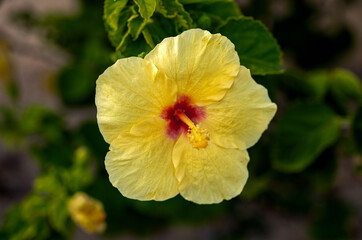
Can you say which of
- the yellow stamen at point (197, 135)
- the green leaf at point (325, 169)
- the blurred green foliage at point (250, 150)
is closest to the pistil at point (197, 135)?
the yellow stamen at point (197, 135)

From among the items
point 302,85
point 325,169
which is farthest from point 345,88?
point 325,169

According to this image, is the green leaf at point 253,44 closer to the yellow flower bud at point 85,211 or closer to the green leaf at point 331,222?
the yellow flower bud at point 85,211

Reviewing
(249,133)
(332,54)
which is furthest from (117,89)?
(332,54)

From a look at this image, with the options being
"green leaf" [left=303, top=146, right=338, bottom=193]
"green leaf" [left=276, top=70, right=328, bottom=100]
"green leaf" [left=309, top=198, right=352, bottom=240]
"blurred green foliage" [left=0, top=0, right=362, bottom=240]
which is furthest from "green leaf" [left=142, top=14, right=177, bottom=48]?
"green leaf" [left=309, top=198, right=352, bottom=240]

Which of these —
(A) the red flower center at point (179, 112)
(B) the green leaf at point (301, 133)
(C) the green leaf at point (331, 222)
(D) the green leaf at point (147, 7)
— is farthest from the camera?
(C) the green leaf at point (331, 222)

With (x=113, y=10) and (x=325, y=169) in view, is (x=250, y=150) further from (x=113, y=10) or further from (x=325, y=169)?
(x=113, y=10)

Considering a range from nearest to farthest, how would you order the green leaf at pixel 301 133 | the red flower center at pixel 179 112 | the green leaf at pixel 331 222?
the red flower center at pixel 179 112 → the green leaf at pixel 301 133 → the green leaf at pixel 331 222

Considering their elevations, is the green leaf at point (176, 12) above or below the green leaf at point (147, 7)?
below
